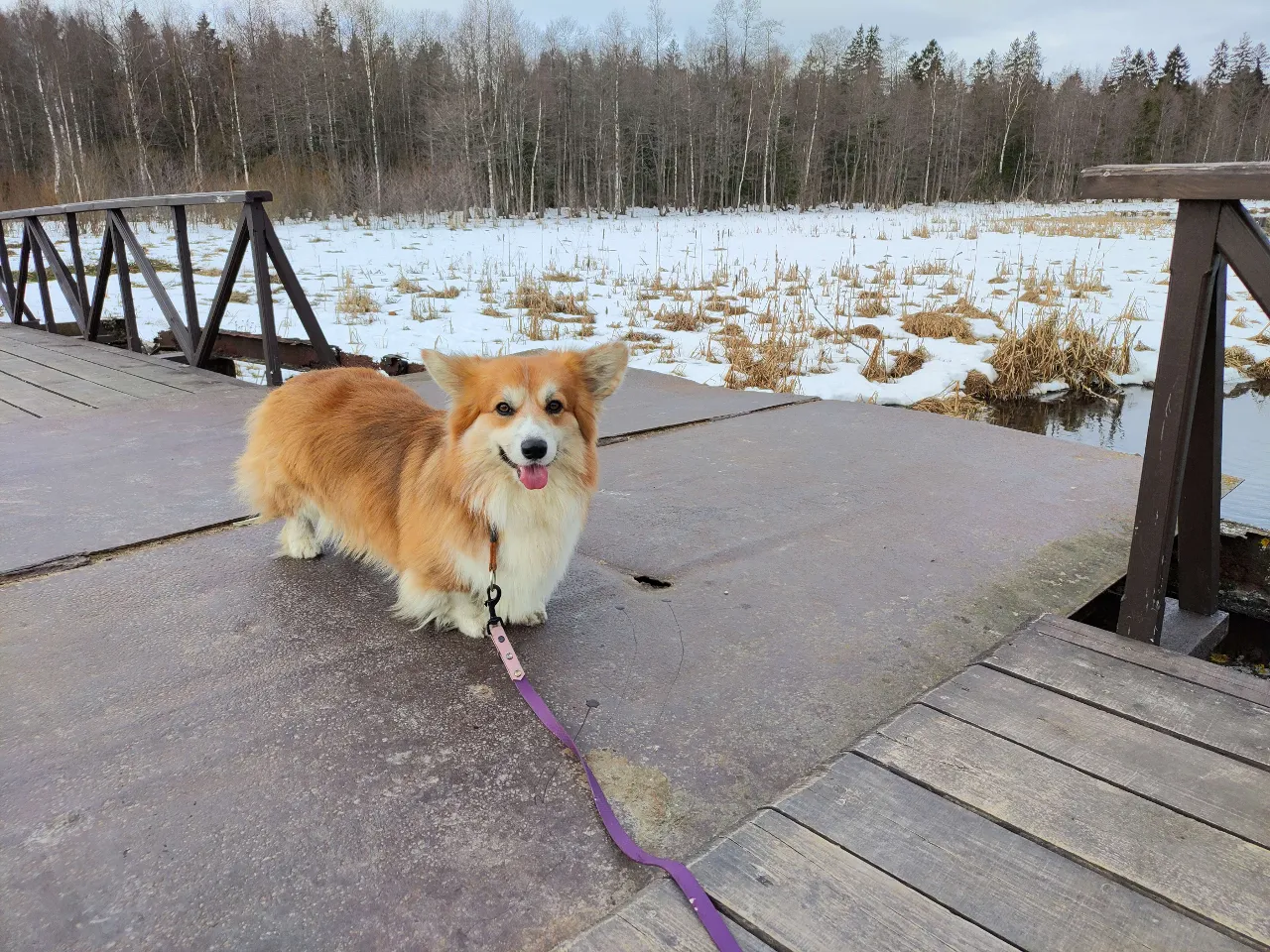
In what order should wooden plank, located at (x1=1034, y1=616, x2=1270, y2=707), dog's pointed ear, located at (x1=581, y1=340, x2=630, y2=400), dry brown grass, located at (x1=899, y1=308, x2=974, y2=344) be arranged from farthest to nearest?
dry brown grass, located at (x1=899, y1=308, x2=974, y2=344) < dog's pointed ear, located at (x1=581, y1=340, x2=630, y2=400) < wooden plank, located at (x1=1034, y1=616, x2=1270, y2=707)

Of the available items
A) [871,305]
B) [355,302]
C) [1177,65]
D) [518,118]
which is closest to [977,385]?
[871,305]

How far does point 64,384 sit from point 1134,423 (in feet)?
24.0

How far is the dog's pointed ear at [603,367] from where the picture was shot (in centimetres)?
204

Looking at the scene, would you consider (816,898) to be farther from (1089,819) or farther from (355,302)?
(355,302)

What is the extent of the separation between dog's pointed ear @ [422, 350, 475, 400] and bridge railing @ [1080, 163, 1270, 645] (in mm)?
1527

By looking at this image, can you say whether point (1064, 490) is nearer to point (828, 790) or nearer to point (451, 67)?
point (828, 790)

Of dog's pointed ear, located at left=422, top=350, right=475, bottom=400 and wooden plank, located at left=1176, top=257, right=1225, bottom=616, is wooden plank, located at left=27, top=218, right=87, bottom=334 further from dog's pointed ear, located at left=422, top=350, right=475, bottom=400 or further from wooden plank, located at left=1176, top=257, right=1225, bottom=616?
wooden plank, located at left=1176, top=257, right=1225, bottom=616

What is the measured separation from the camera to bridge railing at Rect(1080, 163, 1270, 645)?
1657mm

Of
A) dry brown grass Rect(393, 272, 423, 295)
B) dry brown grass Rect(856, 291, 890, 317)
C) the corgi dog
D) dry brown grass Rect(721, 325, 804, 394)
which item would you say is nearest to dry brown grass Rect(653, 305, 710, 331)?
dry brown grass Rect(721, 325, 804, 394)

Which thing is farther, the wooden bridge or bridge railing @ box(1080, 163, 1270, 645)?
bridge railing @ box(1080, 163, 1270, 645)

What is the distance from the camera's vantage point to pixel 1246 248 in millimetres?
1663

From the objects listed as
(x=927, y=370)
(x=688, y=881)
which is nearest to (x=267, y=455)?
(x=688, y=881)

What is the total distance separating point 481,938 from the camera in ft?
3.82

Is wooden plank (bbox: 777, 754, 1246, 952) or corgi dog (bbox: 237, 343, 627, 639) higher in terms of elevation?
corgi dog (bbox: 237, 343, 627, 639)
